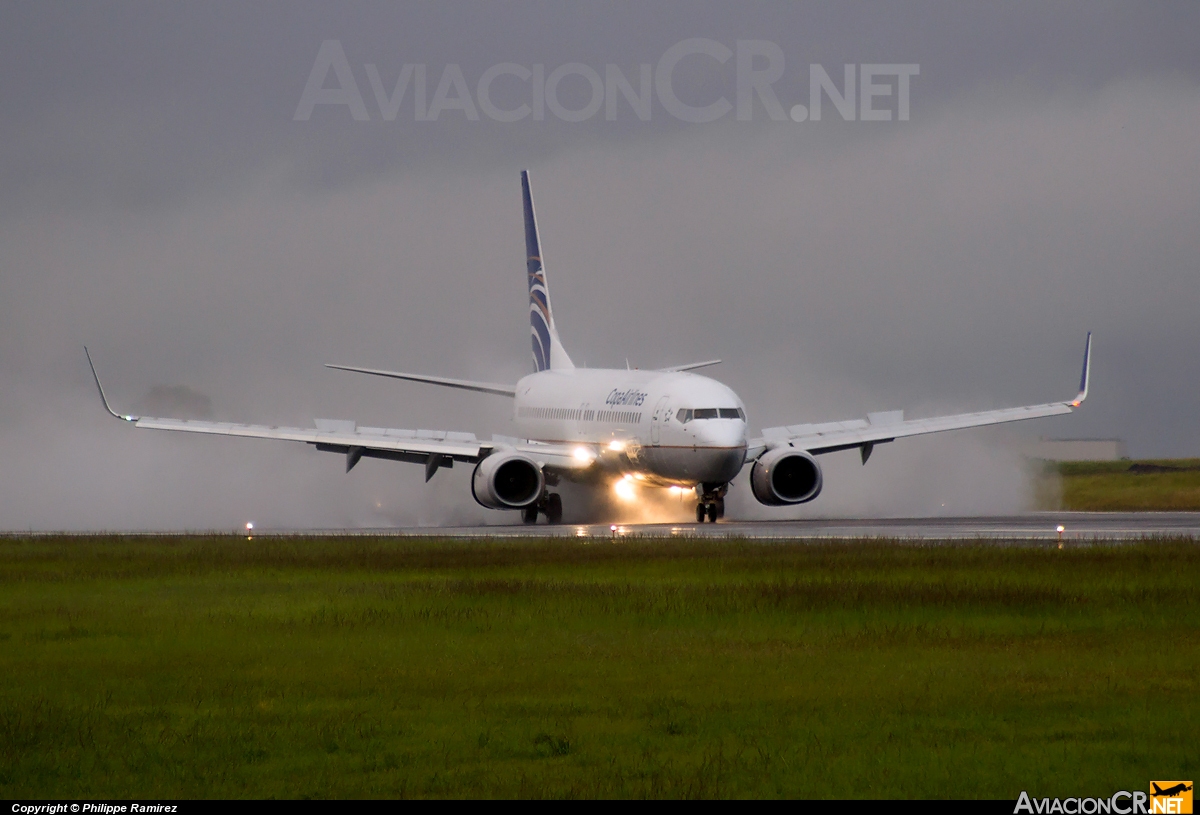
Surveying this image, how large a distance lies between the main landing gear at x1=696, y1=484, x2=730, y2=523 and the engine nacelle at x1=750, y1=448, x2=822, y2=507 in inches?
38.5

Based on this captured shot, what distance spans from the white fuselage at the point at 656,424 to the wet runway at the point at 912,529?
5.64 feet

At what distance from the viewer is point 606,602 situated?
24375 mm

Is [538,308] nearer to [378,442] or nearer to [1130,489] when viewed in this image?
[378,442]

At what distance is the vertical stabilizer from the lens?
226 ft

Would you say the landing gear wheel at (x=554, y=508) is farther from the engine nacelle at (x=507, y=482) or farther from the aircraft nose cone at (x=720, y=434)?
the aircraft nose cone at (x=720, y=434)

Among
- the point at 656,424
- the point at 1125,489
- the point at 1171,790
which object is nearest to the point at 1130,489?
the point at 1125,489

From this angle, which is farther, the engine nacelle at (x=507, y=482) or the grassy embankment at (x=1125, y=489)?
the grassy embankment at (x=1125, y=489)

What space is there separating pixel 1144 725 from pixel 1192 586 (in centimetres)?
1246

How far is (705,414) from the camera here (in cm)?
4847

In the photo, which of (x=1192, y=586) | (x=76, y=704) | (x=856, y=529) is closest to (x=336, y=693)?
(x=76, y=704)

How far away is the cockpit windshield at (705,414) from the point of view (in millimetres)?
48406

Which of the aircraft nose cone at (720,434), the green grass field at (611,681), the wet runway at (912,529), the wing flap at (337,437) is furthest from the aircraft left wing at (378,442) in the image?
the green grass field at (611,681)

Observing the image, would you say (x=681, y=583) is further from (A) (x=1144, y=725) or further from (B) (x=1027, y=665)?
(A) (x=1144, y=725)

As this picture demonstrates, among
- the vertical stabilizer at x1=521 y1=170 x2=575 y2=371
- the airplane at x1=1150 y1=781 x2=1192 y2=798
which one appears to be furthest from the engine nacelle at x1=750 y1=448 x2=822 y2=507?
the airplane at x1=1150 y1=781 x2=1192 y2=798
